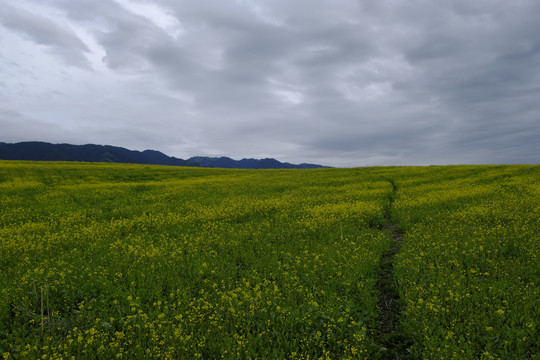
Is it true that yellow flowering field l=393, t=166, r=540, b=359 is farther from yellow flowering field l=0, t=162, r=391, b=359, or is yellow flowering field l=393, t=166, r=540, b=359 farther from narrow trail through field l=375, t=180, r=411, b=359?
yellow flowering field l=0, t=162, r=391, b=359

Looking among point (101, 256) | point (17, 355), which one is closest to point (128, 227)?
point (101, 256)

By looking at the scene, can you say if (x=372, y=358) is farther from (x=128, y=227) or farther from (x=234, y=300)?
(x=128, y=227)

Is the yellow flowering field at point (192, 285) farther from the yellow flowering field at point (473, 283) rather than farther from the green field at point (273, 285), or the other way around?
the yellow flowering field at point (473, 283)

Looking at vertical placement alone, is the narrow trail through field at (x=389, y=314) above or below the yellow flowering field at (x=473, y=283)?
below

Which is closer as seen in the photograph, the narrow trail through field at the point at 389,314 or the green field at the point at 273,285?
the green field at the point at 273,285

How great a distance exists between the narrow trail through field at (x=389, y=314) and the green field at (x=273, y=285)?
0.23 feet

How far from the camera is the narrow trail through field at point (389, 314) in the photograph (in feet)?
19.5

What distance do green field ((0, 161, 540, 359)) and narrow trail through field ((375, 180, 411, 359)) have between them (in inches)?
2.7

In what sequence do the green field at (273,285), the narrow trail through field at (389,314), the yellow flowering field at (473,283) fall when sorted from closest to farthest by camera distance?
the yellow flowering field at (473,283), the green field at (273,285), the narrow trail through field at (389,314)

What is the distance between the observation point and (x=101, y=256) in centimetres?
1020

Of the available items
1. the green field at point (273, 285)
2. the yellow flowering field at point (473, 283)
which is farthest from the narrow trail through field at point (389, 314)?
the yellow flowering field at point (473, 283)

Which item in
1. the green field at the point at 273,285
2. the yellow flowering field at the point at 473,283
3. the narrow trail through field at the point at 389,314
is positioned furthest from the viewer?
the narrow trail through field at the point at 389,314

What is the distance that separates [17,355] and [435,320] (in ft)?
27.9

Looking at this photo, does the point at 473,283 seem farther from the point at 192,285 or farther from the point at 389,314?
the point at 192,285
